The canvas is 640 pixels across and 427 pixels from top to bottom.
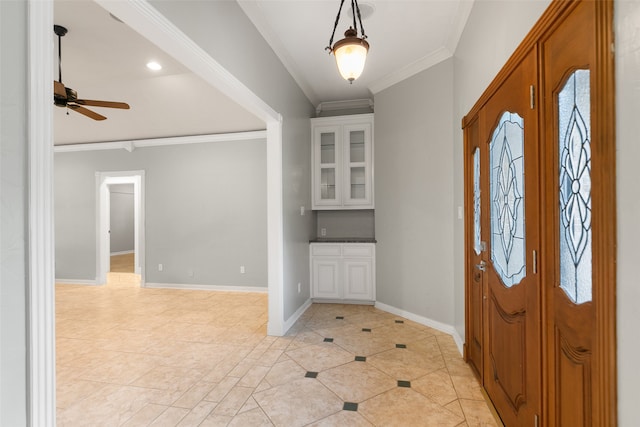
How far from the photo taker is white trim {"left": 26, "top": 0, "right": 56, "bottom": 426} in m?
0.97

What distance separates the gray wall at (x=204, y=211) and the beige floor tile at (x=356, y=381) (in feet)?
10.1

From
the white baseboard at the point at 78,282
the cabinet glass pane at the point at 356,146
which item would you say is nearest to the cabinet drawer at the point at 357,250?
the cabinet glass pane at the point at 356,146

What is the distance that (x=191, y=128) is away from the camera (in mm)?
5324

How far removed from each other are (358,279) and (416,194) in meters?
1.54

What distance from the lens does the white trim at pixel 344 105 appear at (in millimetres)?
4852

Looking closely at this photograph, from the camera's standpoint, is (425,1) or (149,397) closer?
(149,397)

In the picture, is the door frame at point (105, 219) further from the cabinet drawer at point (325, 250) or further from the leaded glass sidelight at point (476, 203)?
the leaded glass sidelight at point (476, 203)

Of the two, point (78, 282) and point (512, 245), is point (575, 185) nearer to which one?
point (512, 245)

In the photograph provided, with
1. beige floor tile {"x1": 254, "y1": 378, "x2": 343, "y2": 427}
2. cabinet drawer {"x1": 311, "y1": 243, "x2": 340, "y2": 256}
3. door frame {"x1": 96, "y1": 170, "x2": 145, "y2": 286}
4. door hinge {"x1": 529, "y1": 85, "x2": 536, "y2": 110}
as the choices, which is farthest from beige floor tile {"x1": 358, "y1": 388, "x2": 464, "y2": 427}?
door frame {"x1": 96, "y1": 170, "x2": 145, "y2": 286}

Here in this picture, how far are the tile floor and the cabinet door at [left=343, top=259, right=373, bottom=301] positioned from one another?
281mm

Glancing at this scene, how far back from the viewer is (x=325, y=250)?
454 cm

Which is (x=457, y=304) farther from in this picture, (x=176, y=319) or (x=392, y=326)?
(x=176, y=319)

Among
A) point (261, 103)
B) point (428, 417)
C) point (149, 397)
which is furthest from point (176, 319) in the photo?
point (428, 417)

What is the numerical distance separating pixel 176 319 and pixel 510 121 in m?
4.19
